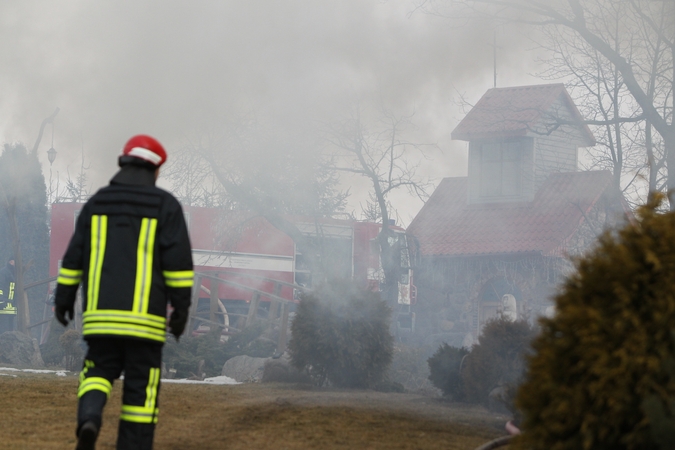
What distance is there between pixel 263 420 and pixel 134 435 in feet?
8.70

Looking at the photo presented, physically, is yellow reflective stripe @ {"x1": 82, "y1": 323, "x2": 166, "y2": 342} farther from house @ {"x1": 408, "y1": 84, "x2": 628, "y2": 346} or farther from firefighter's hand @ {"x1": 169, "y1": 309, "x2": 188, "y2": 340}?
house @ {"x1": 408, "y1": 84, "x2": 628, "y2": 346}

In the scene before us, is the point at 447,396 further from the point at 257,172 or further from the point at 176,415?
the point at 257,172

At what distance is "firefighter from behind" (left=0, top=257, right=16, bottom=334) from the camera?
17938 millimetres

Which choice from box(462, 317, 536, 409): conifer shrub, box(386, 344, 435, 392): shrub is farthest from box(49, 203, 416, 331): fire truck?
box(462, 317, 536, 409): conifer shrub

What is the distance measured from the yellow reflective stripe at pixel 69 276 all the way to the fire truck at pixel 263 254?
1270 centimetres

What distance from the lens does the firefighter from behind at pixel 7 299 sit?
1794 cm

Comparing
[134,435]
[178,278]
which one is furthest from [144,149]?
[134,435]

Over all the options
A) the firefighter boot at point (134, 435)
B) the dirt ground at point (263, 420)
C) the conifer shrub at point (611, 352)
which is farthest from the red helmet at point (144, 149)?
the conifer shrub at point (611, 352)

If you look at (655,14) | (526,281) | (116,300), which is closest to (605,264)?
(116,300)

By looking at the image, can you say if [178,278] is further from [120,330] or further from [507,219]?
[507,219]

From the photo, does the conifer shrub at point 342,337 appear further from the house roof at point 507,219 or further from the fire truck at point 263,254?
the fire truck at point 263,254

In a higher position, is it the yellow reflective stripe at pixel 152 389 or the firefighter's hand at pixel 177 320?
the firefighter's hand at pixel 177 320

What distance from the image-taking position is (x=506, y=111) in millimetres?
16562

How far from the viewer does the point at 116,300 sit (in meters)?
4.11
